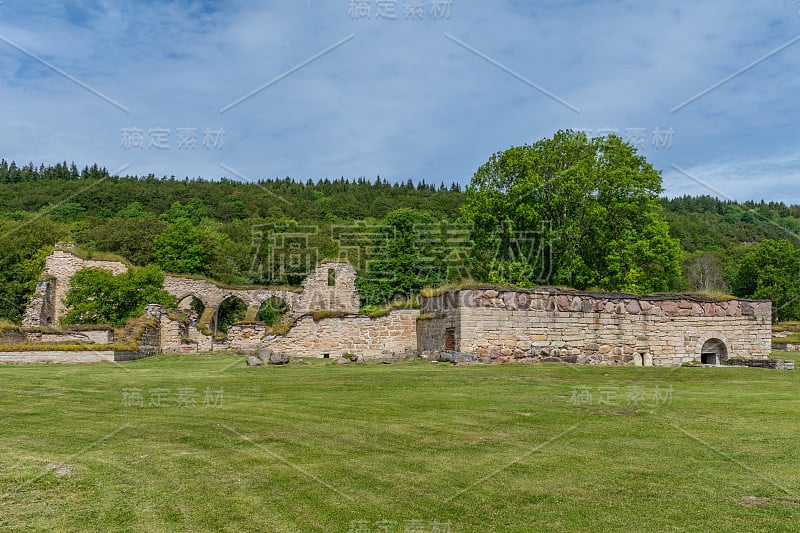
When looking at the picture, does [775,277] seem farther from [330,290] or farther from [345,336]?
[345,336]

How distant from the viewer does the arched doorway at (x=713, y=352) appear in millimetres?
19234

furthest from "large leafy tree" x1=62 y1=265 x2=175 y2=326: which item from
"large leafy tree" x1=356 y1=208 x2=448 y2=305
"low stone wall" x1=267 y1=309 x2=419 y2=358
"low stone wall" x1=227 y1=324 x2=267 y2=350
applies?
"large leafy tree" x1=356 y1=208 x2=448 y2=305

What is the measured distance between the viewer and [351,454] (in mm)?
6645

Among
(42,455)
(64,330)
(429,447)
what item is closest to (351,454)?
(429,447)

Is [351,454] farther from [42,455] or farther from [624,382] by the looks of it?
[624,382]

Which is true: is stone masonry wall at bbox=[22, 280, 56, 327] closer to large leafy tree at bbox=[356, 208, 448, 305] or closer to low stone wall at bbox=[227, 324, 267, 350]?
low stone wall at bbox=[227, 324, 267, 350]

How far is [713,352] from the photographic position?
19.5 m

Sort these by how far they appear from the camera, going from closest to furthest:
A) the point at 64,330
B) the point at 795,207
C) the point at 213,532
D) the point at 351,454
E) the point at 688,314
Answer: the point at 213,532 < the point at 351,454 < the point at 688,314 < the point at 64,330 < the point at 795,207

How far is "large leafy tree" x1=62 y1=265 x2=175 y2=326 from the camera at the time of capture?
2906cm

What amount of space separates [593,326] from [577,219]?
15471 mm

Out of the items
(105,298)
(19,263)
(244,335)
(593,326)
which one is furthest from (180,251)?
(593,326)

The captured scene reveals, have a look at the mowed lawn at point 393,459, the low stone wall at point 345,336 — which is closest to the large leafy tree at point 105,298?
the low stone wall at point 345,336

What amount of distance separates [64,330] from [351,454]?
63.7ft

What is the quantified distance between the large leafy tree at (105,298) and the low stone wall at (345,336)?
9.62 meters
